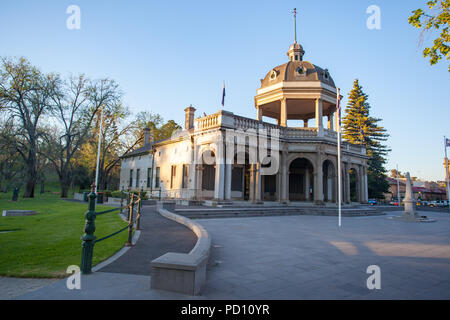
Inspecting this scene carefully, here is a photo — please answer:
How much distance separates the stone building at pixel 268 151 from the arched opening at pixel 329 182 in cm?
9

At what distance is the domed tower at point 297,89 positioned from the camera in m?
21.6

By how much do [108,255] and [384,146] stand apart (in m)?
52.8

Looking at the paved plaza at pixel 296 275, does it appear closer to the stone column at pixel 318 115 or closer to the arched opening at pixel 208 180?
the arched opening at pixel 208 180

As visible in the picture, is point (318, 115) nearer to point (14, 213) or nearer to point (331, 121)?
point (331, 121)

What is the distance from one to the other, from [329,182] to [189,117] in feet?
50.4

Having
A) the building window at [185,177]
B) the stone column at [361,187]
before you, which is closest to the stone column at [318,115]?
the stone column at [361,187]

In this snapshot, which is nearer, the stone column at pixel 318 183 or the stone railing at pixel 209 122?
the stone railing at pixel 209 122

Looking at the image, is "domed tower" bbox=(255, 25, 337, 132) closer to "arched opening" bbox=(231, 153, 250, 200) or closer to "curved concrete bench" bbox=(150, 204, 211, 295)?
"arched opening" bbox=(231, 153, 250, 200)

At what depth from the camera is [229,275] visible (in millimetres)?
4211

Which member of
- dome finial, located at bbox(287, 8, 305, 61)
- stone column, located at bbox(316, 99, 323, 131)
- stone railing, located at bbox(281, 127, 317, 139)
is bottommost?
stone railing, located at bbox(281, 127, 317, 139)

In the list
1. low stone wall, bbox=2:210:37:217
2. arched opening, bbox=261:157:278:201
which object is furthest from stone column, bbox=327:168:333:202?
low stone wall, bbox=2:210:37:217

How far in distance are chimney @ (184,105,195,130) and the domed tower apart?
6.99 m

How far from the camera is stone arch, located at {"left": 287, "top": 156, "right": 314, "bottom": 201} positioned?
24.1 meters

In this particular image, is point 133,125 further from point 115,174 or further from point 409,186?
point 409,186
